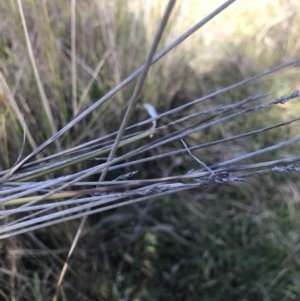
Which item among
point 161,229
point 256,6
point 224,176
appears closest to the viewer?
point 224,176

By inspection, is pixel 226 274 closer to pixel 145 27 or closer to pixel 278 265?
pixel 278 265

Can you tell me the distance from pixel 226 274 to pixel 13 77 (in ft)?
2.45

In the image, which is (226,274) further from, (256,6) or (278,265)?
(256,6)

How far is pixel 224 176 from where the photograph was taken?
505 mm

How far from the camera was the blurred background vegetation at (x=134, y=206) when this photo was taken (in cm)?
97

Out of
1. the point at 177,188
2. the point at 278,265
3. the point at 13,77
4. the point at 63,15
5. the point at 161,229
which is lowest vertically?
the point at 278,265

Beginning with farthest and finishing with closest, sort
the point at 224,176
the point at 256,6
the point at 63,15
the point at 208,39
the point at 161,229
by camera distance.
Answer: the point at 256,6 < the point at 208,39 < the point at 63,15 < the point at 161,229 < the point at 224,176

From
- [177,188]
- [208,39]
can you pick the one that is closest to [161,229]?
[177,188]

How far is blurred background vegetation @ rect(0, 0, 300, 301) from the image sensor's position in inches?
38.2

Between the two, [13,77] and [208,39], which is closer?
[13,77]

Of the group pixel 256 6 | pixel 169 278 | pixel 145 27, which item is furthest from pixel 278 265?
pixel 256 6

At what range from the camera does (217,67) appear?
1652 millimetres

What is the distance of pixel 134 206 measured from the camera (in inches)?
46.8

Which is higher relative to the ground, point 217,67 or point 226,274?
point 217,67
